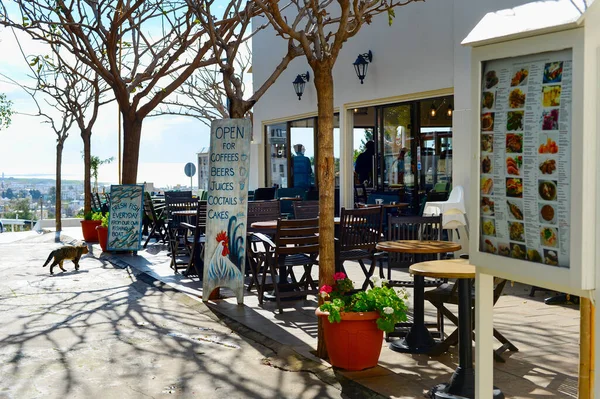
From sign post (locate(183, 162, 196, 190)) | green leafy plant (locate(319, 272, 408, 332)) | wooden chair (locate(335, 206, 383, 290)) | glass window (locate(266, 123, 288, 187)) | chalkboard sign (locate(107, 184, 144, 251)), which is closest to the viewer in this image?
green leafy plant (locate(319, 272, 408, 332))

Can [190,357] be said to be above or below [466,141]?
below

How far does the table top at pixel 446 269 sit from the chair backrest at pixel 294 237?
2.41 m

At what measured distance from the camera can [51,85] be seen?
1917 cm

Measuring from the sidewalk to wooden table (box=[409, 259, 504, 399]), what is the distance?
209 millimetres

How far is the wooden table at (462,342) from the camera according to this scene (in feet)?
14.7

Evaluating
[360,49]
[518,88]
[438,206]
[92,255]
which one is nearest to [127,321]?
[438,206]

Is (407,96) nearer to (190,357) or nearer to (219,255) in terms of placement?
(219,255)

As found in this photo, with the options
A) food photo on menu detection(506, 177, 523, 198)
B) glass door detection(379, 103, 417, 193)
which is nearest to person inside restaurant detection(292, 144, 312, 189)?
glass door detection(379, 103, 417, 193)

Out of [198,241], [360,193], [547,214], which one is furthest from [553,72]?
[360,193]

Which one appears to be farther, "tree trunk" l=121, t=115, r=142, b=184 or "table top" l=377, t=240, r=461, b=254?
"tree trunk" l=121, t=115, r=142, b=184

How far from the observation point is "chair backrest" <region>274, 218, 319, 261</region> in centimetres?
744

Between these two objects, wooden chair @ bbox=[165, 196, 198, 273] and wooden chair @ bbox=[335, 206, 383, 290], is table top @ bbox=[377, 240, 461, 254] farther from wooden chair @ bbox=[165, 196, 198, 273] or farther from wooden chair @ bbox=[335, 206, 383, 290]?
wooden chair @ bbox=[165, 196, 198, 273]

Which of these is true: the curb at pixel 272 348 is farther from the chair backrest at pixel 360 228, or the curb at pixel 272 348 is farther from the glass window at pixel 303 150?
the glass window at pixel 303 150

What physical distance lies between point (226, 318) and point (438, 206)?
3.11m
